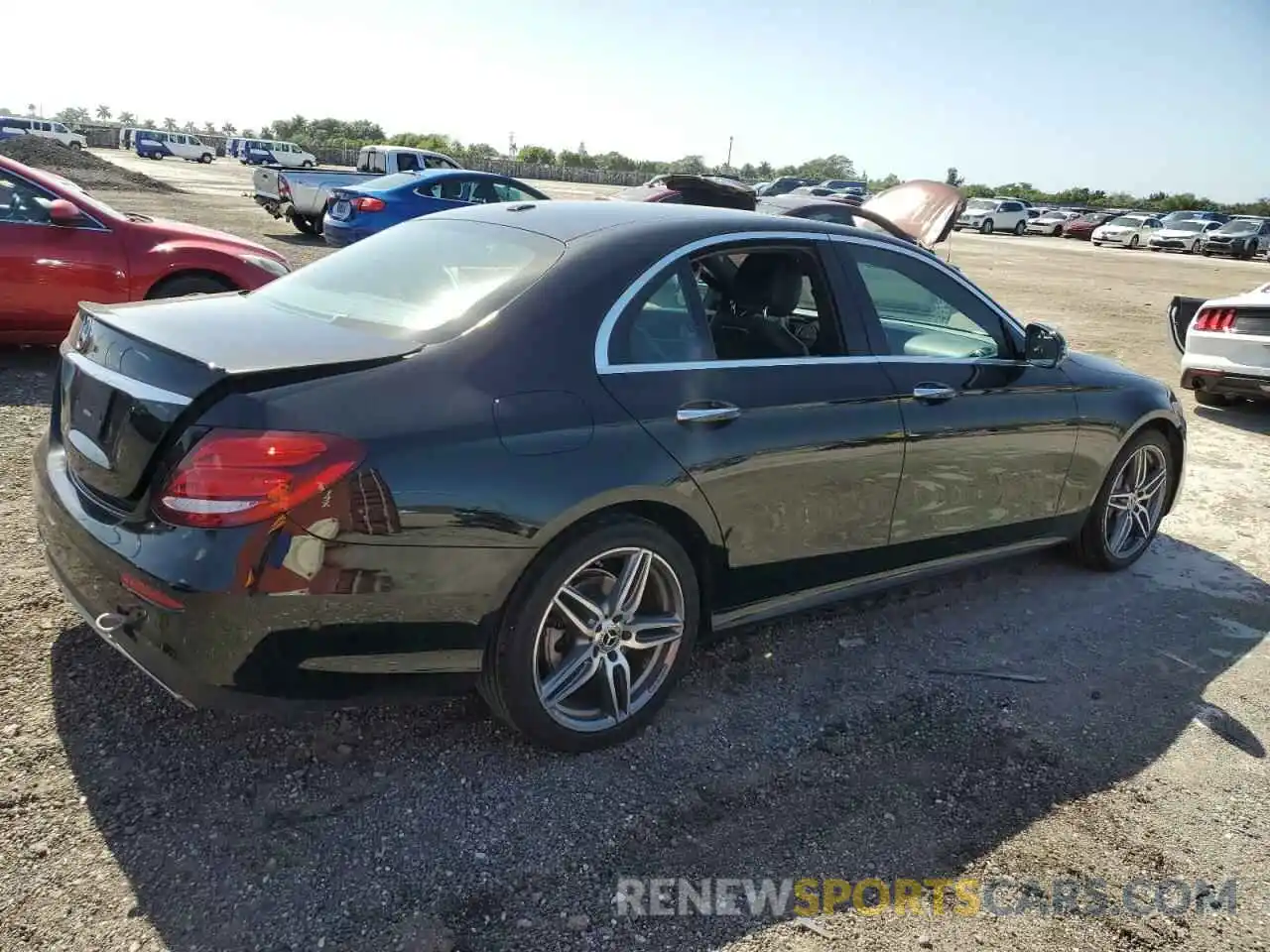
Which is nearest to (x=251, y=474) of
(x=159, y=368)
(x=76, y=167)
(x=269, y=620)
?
(x=269, y=620)

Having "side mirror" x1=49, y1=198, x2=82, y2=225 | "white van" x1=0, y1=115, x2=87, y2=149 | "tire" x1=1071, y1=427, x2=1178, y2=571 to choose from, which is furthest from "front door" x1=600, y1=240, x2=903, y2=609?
"white van" x1=0, y1=115, x2=87, y2=149

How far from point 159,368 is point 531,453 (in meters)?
1.00

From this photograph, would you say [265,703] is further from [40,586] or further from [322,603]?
[40,586]

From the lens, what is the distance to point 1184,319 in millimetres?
9219

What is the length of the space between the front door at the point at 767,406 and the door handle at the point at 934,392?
0.15 meters

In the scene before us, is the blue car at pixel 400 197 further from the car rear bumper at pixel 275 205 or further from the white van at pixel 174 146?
the white van at pixel 174 146

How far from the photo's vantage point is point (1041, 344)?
4242 millimetres

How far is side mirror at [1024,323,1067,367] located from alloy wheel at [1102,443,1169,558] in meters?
0.94

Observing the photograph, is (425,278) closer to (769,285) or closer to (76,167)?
(769,285)

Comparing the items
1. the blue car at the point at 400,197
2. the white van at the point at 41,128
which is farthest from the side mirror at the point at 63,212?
the white van at the point at 41,128

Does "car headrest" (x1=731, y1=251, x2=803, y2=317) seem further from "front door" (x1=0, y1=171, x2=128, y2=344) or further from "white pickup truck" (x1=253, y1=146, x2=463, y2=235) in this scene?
"white pickup truck" (x1=253, y1=146, x2=463, y2=235)

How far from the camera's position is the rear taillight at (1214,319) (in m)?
8.38

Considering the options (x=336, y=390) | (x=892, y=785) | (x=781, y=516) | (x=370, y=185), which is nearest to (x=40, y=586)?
(x=336, y=390)

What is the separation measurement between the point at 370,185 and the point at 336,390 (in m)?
13.9
